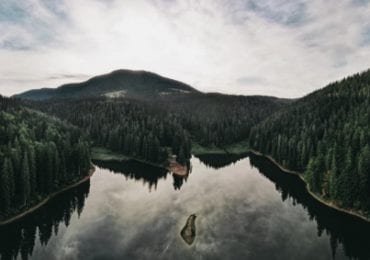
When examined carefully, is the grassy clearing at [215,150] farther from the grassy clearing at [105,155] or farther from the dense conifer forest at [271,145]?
the grassy clearing at [105,155]

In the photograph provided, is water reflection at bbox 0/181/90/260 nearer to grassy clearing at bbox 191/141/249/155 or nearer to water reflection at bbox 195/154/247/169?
water reflection at bbox 195/154/247/169

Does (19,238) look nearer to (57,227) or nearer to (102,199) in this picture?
(57,227)

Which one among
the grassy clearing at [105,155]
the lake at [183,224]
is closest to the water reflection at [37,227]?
the lake at [183,224]

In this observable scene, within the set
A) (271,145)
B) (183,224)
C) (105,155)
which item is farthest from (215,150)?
(183,224)

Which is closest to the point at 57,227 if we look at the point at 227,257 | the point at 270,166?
the point at 227,257

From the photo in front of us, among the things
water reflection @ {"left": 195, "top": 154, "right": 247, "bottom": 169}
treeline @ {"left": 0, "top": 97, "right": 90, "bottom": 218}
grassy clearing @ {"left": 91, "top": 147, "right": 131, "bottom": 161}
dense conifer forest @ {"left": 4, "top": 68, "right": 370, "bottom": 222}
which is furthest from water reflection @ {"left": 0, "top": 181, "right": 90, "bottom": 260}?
water reflection @ {"left": 195, "top": 154, "right": 247, "bottom": 169}
